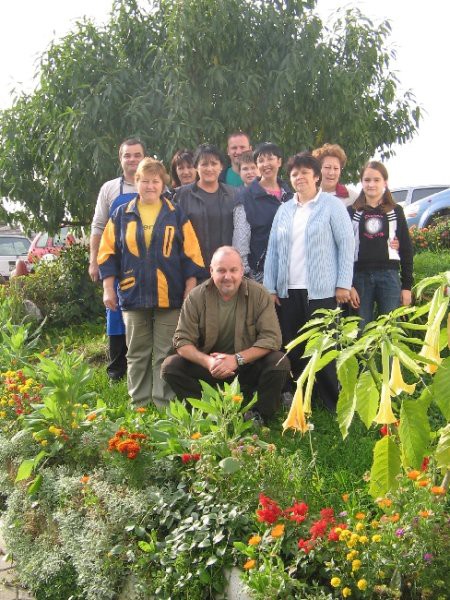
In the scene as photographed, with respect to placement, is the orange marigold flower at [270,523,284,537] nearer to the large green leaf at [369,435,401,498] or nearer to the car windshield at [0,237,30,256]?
the large green leaf at [369,435,401,498]

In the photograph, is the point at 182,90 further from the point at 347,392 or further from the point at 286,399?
the point at 347,392

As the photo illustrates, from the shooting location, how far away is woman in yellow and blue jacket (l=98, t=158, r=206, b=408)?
18.4ft

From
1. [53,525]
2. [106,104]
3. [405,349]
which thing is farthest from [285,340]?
[106,104]

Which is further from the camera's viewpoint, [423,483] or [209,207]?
[209,207]

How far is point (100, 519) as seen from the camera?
359 cm

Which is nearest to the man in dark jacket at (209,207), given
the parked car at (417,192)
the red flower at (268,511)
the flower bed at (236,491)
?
the flower bed at (236,491)

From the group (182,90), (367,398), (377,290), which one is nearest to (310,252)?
(377,290)

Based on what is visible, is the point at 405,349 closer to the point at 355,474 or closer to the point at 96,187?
the point at 355,474

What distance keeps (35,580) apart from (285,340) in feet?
8.11

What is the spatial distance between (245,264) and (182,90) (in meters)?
3.49

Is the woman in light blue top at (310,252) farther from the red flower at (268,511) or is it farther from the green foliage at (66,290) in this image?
the green foliage at (66,290)

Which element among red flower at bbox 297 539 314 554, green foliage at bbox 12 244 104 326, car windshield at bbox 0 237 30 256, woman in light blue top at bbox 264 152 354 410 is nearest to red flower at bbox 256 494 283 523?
red flower at bbox 297 539 314 554

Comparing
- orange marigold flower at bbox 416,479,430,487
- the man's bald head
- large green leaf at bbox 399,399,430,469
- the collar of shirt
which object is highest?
the collar of shirt

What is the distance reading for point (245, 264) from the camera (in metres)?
5.84
